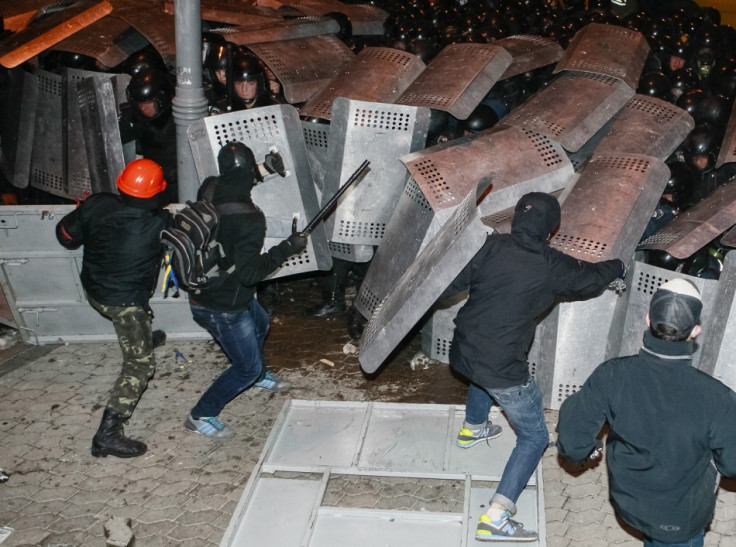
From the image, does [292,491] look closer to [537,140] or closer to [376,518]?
[376,518]

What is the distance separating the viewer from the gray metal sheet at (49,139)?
853cm

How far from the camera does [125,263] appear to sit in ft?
17.9

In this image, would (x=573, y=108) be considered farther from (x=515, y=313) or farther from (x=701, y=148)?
(x=515, y=313)

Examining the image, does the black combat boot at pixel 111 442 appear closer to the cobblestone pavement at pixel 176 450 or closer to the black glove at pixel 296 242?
the cobblestone pavement at pixel 176 450

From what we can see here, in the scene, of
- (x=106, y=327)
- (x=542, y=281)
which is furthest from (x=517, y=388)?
(x=106, y=327)

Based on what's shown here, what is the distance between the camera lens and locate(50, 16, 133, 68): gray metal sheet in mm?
8711

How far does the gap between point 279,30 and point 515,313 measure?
5.82 m

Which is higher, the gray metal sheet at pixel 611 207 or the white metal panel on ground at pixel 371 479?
the gray metal sheet at pixel 611 207

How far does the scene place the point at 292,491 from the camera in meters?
5.17

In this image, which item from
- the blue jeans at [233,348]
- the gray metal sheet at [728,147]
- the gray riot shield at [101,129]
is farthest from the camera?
the gray riot shield at [101,129]

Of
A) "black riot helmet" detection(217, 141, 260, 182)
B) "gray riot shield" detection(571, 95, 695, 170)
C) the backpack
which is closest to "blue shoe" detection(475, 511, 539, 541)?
the backpack

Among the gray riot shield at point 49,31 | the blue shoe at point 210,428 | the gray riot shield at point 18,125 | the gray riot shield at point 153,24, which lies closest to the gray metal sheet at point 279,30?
the gray riot shield at point 153,24

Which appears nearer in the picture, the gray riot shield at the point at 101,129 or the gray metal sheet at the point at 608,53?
the gray metal sheet at the point at 608,53

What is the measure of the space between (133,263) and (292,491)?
6.18ft
